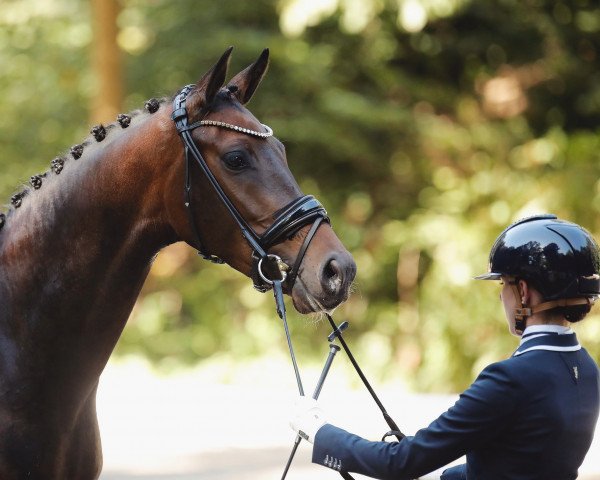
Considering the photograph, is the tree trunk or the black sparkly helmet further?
the tree trunk

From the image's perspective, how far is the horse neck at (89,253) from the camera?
9.68 ft

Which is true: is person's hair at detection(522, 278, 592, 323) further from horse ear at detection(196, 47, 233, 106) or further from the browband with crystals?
horse ear at detection(196, 47, 233, 106)

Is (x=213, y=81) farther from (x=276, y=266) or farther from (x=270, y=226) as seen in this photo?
(x=276, y=266)

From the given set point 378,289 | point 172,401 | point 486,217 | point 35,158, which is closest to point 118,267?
point 172,401

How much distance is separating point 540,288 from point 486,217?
27.2ft

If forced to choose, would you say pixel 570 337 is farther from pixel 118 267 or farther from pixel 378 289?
pixel 378 289

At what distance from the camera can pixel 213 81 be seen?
298 cm

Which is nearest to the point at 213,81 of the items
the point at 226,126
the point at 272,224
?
the point at 226,126

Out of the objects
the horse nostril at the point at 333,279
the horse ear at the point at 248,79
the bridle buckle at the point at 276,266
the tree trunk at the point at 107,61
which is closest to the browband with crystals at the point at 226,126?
the horse ear at the point at 248,79

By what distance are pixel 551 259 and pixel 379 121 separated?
9590 millimetres

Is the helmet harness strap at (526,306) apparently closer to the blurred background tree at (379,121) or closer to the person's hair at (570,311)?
the person's hair at (570,311)


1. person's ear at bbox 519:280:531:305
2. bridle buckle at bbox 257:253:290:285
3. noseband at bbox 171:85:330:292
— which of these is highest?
noseband at bbox 171:85:330:292

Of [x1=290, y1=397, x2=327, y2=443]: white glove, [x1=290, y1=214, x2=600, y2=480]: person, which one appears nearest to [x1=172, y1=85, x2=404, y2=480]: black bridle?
[x1=290, y1=397, x2=327, y2=443]: white glove

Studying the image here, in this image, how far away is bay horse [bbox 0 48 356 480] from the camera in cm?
289
